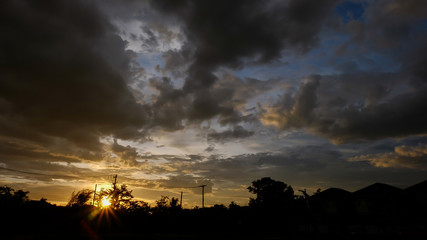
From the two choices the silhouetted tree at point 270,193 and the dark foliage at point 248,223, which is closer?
the dark foliage at point 248,223

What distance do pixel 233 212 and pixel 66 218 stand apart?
41.0 metres

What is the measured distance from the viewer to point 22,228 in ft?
137

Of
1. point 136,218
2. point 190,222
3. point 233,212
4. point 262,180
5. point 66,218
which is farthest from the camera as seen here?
point 262,180

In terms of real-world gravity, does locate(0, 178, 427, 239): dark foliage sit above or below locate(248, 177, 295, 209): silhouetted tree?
below

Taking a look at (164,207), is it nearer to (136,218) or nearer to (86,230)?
(136,218)

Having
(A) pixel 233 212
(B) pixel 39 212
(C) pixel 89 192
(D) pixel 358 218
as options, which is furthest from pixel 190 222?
(C) pixel 89 192

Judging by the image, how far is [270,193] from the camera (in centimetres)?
9394

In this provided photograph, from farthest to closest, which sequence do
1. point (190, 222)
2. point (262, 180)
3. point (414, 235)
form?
point (262, 180) < point (190, 222) < point (414, 235)

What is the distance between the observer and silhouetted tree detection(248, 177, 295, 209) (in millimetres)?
91375

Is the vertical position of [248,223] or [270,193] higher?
[270,193]

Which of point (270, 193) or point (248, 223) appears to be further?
point (270, 193)

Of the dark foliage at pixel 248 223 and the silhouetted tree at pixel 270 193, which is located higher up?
the silhouetted tree at pixel 270 193

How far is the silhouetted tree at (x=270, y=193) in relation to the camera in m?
91.4

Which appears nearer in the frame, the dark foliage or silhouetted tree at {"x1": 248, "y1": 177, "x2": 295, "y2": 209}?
the dark foliage
